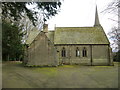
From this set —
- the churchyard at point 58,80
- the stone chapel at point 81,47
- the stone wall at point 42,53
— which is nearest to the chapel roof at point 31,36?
the stone chapel at point 81,47

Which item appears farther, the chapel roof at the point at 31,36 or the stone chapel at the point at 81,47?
the chapel roof at the point at 31,36

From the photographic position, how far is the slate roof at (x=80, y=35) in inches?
1045

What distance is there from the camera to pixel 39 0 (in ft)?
20.4

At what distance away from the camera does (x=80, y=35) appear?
28.4 metres

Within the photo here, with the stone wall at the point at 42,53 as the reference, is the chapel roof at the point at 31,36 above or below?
above

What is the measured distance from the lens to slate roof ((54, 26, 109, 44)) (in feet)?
87.0

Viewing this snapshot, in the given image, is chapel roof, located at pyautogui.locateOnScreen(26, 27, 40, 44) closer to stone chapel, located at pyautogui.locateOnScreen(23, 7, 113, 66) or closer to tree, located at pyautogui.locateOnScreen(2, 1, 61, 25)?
stone chapel, located at pyautogui.locateOnScreen(23, 7, 113, 66)

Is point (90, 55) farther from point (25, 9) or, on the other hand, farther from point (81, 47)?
point (25, 9)

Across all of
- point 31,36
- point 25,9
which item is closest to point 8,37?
point 25,9

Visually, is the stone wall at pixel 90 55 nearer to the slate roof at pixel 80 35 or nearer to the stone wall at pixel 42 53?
the slate roof at pixel 80 35

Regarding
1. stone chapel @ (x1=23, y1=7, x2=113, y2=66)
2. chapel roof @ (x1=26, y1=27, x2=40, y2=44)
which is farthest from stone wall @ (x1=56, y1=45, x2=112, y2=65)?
chapel roof @ (x1=26, y1=27, x2=40, y2=44)

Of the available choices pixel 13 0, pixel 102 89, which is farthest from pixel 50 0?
pixel 102 89

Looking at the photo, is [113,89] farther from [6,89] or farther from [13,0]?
[13,0]

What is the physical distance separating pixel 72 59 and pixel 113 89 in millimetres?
18229
